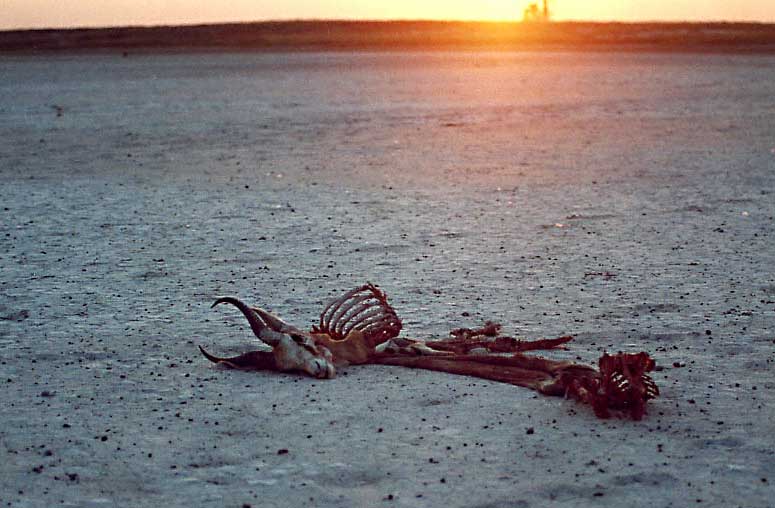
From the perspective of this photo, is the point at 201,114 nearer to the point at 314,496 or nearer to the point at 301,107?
the point at 301,107

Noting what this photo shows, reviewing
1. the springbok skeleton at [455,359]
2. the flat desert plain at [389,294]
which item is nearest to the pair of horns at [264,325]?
the springbok skeleton at [455,359]

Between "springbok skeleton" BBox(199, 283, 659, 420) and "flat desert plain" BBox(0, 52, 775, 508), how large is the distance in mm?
88

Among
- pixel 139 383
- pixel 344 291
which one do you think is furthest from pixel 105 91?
pixel 139 383

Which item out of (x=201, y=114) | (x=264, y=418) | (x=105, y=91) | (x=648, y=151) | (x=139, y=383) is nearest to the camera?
(x=264, y=418)

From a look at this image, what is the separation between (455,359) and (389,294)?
5.35 ft

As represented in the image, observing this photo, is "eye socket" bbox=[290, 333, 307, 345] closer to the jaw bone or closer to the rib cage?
the jaw bone

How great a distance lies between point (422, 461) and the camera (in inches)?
200

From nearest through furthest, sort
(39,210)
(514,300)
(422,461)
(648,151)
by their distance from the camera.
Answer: (422,461)
(514,300)
(39,210)
(648,151)

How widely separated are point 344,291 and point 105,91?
18.7 metres

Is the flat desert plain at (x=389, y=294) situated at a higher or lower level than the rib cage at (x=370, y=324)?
lower

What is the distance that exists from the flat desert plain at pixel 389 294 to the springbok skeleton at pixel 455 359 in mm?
88

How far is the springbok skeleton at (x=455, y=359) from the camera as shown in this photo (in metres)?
5.54

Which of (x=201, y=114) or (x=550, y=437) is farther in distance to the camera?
(x=201, y=114)

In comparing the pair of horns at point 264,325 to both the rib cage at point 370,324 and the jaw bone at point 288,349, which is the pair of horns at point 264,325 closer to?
the jaw bone at point 288,349
